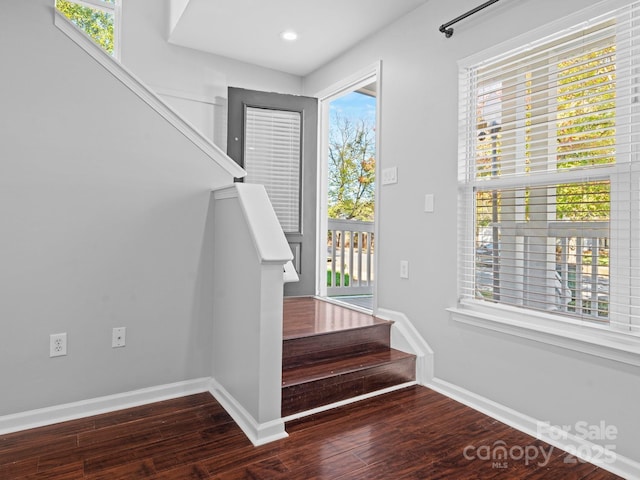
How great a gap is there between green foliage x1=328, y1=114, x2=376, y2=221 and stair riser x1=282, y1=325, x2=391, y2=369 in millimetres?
3123

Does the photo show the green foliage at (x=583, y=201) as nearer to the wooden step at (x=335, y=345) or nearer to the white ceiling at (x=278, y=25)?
the wooden step at (x=335, y=345)

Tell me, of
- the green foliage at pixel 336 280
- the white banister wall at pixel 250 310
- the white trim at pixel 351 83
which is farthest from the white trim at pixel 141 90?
the green foliage at pixel 336 280

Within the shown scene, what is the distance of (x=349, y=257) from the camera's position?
17.2ft

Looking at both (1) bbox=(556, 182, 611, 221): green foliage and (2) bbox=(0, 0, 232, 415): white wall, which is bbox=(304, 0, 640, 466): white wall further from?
(2) bbox=(0, 0, 232, 415): white wall

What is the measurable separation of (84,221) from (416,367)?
2264 mm

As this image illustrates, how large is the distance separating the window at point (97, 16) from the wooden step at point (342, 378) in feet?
9.85

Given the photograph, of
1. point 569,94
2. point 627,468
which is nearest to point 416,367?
point 627,468

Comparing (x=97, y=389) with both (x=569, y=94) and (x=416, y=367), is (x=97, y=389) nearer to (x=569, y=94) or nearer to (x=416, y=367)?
(x=416, y=367)

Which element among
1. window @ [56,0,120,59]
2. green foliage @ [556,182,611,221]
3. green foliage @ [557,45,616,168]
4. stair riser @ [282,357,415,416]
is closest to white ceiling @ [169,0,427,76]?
window @ [56,0,120,59]

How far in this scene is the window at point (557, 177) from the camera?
6.23ft

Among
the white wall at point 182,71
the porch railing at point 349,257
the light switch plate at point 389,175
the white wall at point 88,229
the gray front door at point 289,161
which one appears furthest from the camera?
the porch railing at point 349,257

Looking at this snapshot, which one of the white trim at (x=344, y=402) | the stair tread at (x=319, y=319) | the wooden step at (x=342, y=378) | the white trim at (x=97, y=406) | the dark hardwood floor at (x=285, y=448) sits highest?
the stair tread at (x=319, y=319)

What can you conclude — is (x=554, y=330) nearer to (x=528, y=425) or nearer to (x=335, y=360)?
(x=528, y=425)

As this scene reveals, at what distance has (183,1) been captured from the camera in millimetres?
3076
